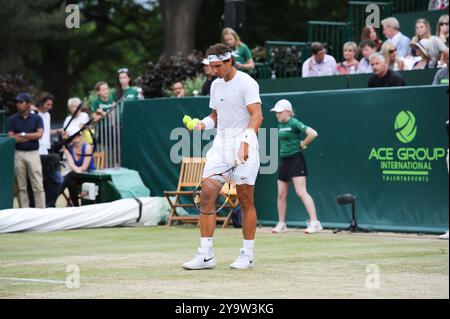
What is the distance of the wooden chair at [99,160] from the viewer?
70.0 feet

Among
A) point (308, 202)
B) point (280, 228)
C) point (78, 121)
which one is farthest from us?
point (78, 121)

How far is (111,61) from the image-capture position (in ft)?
159

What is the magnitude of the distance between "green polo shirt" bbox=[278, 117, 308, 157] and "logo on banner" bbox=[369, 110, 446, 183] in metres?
1.30

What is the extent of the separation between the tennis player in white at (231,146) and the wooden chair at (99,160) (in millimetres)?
9847

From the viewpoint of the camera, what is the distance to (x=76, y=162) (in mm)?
20281

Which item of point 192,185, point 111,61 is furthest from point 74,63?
point 192,185

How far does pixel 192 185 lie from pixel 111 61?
30043mm

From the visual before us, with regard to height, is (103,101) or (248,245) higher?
(103,101)

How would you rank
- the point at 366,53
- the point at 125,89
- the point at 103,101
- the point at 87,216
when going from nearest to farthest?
the point at 87,216 → the point at 366,53 → the point at 125,89 → the point at 103,101

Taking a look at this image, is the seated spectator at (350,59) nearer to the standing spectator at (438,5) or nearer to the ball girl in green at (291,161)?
the ball girl in green at (291,161)

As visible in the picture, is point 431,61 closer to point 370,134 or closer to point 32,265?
point 370,134

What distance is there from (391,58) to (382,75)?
39.9 inches

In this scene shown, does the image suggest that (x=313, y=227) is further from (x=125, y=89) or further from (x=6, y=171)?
(x=125, y=89)

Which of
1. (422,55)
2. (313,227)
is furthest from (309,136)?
(422,55)
